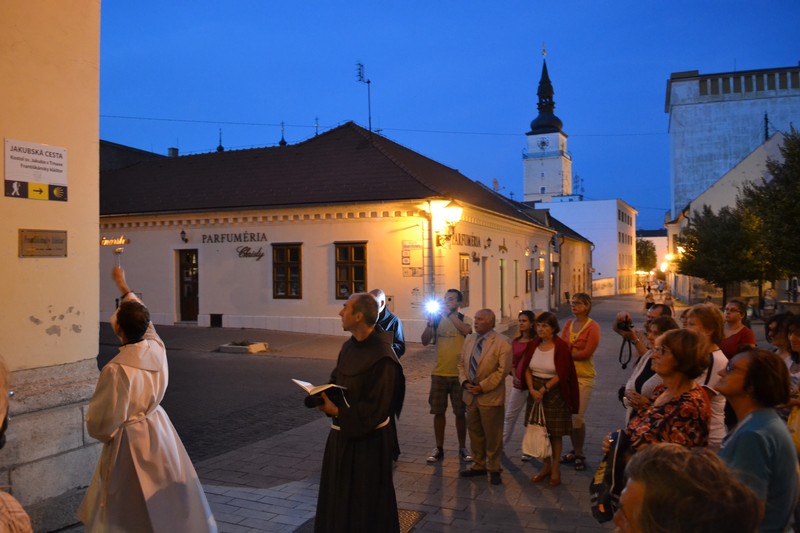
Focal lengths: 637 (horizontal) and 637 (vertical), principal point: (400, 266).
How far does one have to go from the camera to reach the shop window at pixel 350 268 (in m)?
19.2

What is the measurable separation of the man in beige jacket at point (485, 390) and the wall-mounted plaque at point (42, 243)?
150 inches

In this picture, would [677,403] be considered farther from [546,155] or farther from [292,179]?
[546,155]

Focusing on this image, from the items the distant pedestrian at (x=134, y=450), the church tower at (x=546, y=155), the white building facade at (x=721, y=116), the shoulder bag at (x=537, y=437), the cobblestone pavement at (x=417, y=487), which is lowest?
the cobblestone pavement at (x=417, y=487)

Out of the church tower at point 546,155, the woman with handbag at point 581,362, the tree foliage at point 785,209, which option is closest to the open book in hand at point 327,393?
the woman with handbag at point 581,362

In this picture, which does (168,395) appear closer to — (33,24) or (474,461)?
(474,461)

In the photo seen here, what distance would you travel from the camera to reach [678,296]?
177 ft

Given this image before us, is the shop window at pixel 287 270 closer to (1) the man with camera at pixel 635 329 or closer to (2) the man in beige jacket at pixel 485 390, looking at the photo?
(2) the man in beige jacket at pixel 485 390

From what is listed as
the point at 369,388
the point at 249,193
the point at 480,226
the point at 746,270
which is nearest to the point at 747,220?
the point at 746,270

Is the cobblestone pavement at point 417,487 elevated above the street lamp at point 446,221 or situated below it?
below

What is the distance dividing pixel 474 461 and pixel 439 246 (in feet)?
39.3

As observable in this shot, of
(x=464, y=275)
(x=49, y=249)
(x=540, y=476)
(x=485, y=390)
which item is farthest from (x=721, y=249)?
(x=49, y=249)

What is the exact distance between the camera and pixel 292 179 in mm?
21797

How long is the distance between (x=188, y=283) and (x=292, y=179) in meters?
5.09

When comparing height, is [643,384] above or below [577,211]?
below
